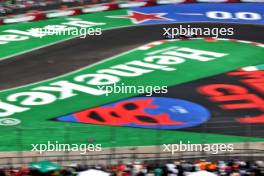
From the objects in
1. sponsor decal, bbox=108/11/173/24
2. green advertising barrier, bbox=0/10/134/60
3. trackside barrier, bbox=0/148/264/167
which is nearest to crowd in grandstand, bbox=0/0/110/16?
green advertising barrier, bbox=0/10/134/60

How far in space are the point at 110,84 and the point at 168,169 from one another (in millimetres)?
11715

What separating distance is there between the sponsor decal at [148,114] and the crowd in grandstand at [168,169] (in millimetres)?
5860

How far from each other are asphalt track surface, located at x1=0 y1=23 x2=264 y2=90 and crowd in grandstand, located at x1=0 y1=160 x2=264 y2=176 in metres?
12.1

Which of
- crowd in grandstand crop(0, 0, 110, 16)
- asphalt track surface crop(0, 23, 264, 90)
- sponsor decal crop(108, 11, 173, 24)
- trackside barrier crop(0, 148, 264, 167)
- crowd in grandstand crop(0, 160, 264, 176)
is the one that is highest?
crowd in grandstand crop(0, 0, 110, 16)

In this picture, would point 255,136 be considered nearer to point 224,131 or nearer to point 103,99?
point 224,131

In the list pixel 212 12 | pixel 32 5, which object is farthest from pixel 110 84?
pixel 32 5

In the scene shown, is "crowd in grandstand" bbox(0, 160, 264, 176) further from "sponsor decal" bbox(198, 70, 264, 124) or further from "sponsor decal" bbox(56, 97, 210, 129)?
"sponsor decal" bbox(198, 70, 264, 124)

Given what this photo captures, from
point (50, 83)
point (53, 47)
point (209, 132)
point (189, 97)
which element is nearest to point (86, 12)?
point (53, 47)

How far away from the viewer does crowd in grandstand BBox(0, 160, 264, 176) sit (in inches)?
815

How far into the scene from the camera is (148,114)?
28953mm

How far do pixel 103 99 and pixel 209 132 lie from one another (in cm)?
620

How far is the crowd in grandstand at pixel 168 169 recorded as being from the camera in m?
20.7

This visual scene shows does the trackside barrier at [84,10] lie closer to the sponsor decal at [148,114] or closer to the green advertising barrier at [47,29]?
the green advertising barrier at [47,29]

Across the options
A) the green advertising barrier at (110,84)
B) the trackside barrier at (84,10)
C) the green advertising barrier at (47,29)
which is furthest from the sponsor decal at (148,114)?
the trackside barrier at (84,10)
